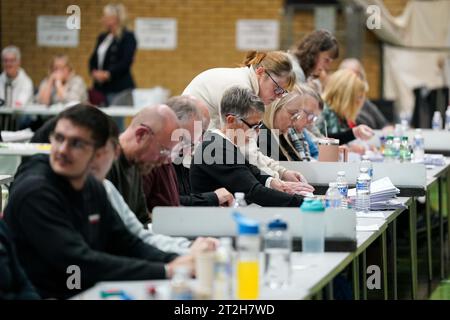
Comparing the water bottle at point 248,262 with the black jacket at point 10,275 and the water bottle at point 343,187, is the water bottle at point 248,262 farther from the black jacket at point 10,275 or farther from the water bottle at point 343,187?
the water bottle at point 343,187

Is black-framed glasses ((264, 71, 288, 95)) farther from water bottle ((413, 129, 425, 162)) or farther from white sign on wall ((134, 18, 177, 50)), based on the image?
white sign on wall ((134, 18, 177, 50))

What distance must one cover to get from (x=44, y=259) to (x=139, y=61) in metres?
10.8

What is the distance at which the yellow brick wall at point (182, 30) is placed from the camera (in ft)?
44.5

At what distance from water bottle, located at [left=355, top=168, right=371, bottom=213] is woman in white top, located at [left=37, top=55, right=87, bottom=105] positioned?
21.4ft

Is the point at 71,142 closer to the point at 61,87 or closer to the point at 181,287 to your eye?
the point at 181,287

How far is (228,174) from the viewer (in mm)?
5023

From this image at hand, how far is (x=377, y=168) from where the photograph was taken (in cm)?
562

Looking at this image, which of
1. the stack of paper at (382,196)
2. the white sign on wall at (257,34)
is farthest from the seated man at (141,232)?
the white sign on wall at (257,34)

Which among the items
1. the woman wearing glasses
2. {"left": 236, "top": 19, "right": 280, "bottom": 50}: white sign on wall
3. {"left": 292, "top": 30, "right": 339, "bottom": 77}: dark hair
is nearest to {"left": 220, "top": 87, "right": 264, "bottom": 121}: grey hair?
the woman wearing glasses

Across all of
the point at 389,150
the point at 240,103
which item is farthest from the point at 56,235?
the point at 389,150

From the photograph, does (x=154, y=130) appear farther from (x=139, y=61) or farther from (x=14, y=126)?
(x=139, y=61)

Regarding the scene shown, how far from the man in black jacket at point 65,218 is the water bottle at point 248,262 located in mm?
222

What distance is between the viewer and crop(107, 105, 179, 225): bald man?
387 cm
